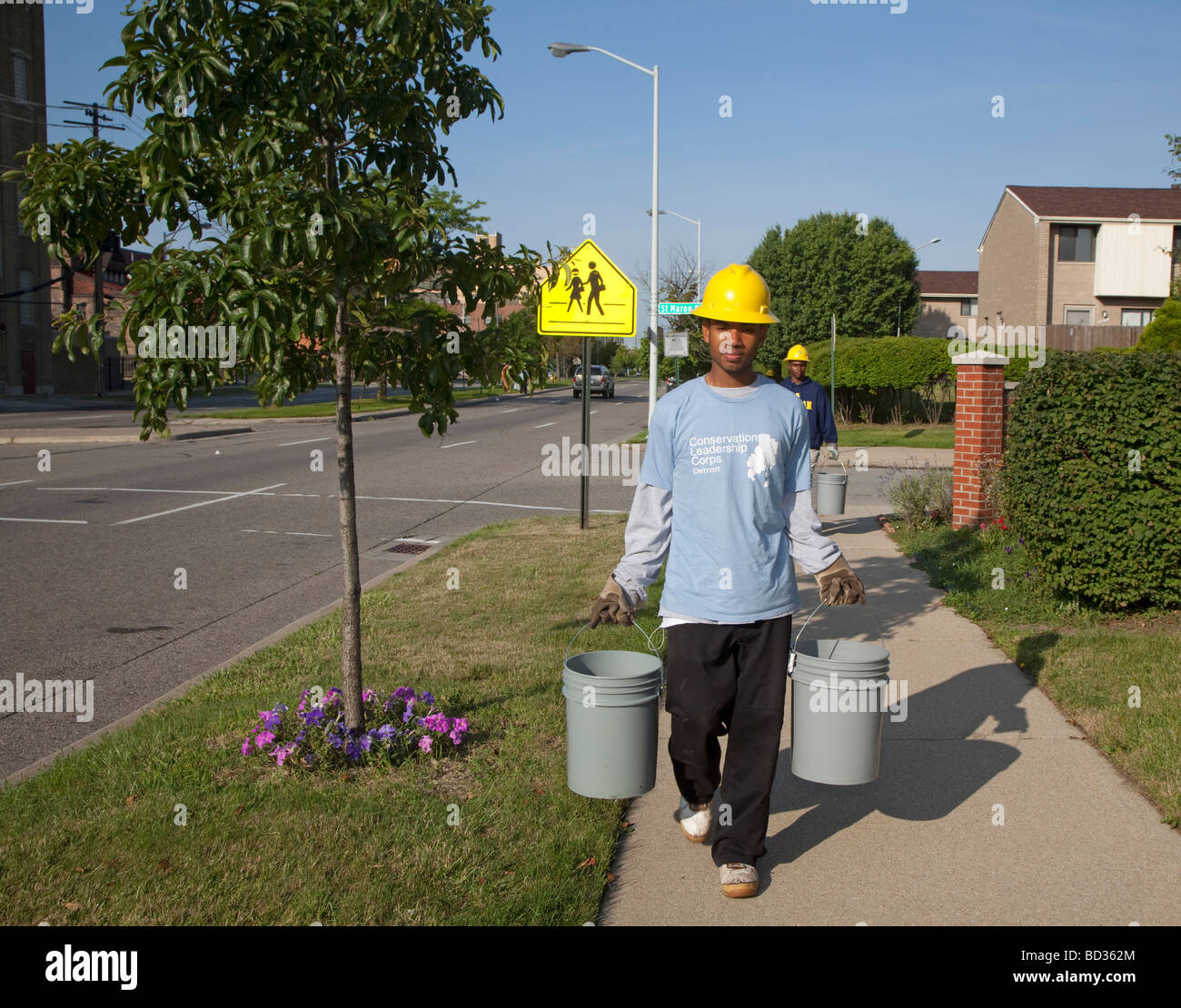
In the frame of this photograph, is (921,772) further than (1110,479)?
No

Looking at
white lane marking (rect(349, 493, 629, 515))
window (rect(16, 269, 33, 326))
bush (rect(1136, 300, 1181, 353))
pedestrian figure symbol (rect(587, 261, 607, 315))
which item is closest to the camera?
pedestrian figure symbol (rect(587, 261, 607, 315))

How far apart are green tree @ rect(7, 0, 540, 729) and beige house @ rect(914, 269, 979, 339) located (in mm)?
61010

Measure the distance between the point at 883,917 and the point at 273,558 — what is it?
7.49 metres

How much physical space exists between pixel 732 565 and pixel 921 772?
1772mm

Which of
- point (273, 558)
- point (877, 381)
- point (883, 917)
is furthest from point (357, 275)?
point (877, 381)

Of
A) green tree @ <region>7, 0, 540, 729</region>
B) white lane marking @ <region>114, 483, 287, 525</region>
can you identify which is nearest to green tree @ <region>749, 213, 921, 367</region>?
white lane marking @ <region>114, 483, 287, 525</region>

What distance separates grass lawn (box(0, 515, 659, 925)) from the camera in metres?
3.42

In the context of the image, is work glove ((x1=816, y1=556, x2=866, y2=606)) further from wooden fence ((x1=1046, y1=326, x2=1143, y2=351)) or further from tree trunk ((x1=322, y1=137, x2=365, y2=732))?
wooden fence ((x1=1046, y1=326, x2=1143, y2=351))

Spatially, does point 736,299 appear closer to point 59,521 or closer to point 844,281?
point 59,521

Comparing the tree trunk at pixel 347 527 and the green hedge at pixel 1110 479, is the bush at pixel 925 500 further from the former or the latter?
the tree trunk at pixel 347 527

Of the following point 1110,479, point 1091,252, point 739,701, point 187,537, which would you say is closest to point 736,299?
point 739,701

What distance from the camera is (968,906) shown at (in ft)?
11.6

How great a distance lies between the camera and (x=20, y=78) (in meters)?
49.5

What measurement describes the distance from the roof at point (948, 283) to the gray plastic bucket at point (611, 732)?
210 feet
